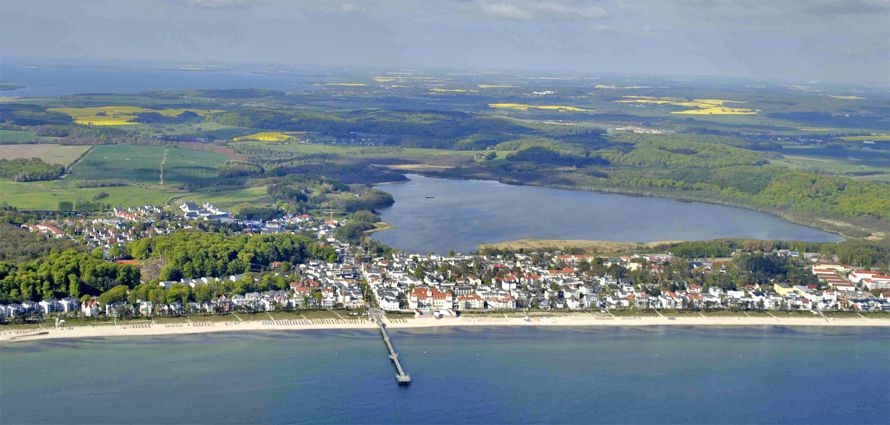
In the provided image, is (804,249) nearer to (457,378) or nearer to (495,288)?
(495,288)

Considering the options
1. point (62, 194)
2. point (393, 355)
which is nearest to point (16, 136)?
point (62, 194)

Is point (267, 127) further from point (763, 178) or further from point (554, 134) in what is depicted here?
point (763, 178)

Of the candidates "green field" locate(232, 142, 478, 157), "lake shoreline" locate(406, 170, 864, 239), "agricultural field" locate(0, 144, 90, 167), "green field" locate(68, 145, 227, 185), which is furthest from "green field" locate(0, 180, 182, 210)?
"green field" locate(232, 142, 478, 157)

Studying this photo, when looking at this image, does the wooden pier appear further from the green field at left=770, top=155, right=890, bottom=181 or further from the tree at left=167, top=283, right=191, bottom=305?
the green field at left=770, top=155, right=890, bottom=181

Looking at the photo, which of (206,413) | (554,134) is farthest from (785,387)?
(554,134)

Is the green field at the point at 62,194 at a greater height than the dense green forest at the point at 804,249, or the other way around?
the dense green forest at the point at 804,249

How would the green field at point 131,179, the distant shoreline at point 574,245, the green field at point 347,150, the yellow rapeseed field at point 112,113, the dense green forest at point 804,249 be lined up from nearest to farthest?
the dense green forest at point 804,249
the distant shoreline at point 574,245
the green field at point 131,179
the green field at point 347,150
the yellow rapeseed field at point 112,113

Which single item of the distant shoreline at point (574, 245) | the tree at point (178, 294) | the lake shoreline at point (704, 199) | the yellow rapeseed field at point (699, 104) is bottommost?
the lake shoreline at point (704, 199)

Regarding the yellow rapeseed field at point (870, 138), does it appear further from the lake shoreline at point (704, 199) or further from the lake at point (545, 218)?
the lake at point (545, 218)

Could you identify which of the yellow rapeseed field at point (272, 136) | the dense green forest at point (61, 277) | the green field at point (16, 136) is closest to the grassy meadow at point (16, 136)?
the green field at point (16, 136)
